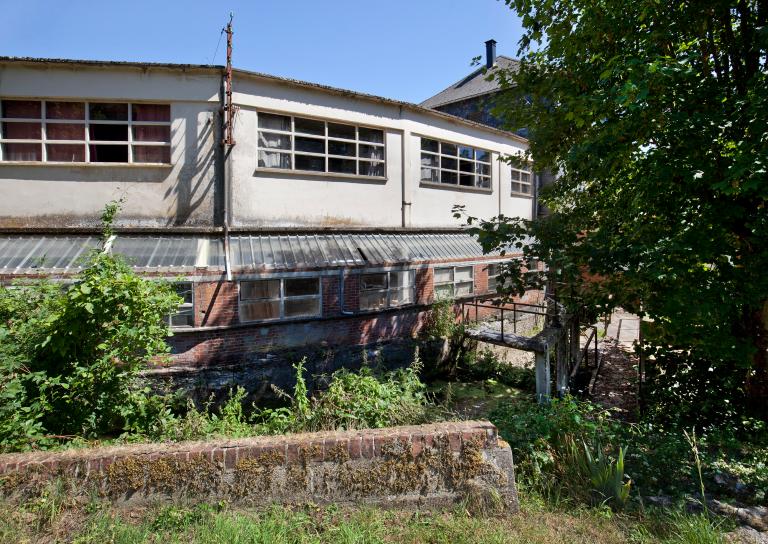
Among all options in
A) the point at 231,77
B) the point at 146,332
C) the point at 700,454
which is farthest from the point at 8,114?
the point at 700,454

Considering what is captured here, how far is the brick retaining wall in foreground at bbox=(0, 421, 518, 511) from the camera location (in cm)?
380

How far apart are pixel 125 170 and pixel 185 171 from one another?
136 cm

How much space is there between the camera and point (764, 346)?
6.71m

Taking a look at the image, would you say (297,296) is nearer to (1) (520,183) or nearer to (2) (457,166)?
(2) (457,166)

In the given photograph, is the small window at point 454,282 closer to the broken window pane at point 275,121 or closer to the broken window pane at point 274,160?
the broken window pane at point 274,160

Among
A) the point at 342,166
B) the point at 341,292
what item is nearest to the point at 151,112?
the point at 342,166

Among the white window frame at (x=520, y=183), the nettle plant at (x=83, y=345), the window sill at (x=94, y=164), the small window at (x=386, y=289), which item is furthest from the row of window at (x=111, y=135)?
the white window frame at (x=520, y=183)

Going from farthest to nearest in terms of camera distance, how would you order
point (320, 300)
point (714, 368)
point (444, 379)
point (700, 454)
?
1. point (444, 379)
2. point (320, 300)
3. point (714, 368)
4. point (700, 454)

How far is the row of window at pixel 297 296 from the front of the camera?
379 inches

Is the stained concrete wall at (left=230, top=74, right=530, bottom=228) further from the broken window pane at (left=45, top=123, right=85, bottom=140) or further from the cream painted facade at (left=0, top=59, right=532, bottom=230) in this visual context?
the broken window pane at (left=45, top=123, right=85, bottom=140)

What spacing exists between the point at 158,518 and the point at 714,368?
8.56 meters

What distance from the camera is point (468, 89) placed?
75.4 feet

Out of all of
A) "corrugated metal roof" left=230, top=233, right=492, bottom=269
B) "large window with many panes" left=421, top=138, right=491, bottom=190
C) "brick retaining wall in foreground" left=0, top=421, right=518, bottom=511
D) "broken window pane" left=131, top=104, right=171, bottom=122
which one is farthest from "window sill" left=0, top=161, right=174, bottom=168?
"brick retaining wall in foreground" left=0, top=421, right=518, bottom=511

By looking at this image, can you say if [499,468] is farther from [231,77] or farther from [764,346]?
[231,77]
